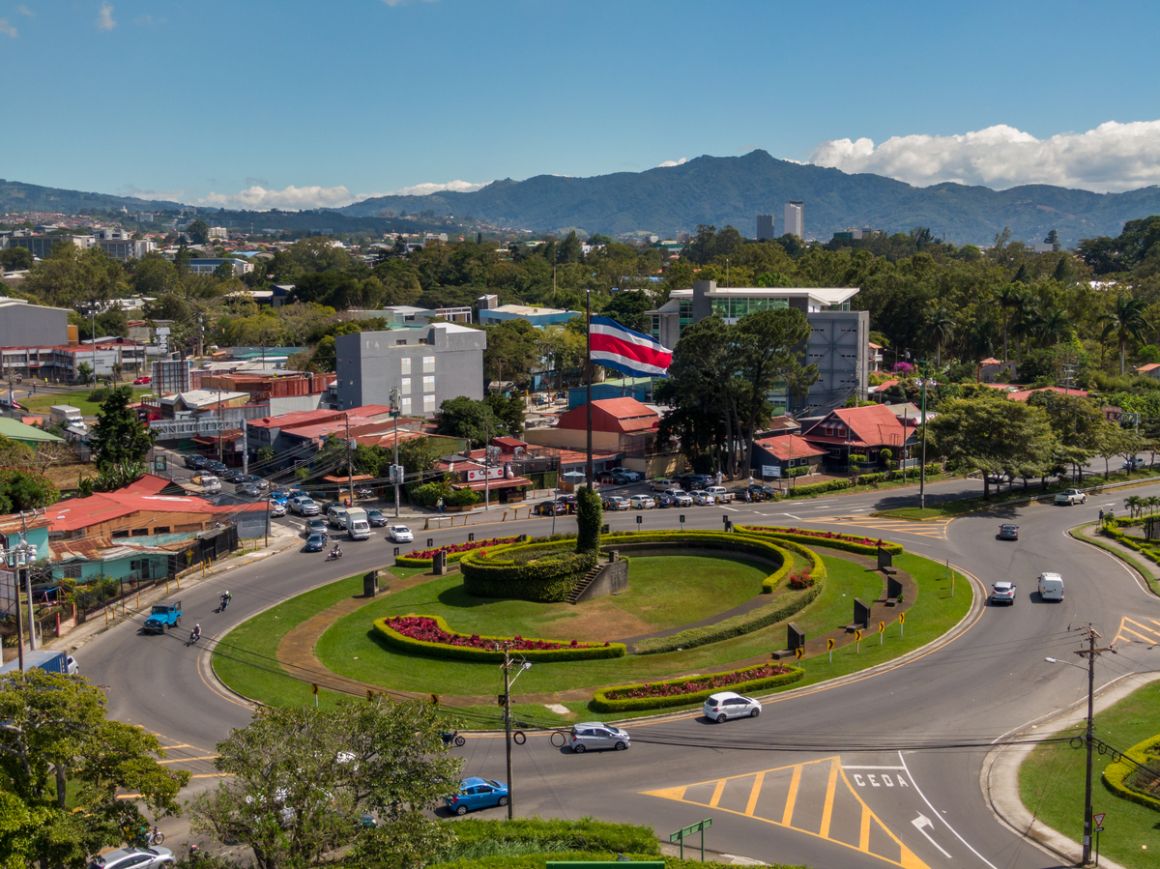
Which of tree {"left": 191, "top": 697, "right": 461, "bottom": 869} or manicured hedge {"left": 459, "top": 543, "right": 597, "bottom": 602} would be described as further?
manicured hedge {"left": 459, "top": 543, "right": 597, "bottom": 602}

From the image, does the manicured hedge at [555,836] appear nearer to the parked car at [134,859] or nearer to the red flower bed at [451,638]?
the parked car at [134,859]

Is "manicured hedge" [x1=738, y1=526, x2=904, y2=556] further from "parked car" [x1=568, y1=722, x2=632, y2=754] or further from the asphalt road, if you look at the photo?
"parked car" [x1=568, y1=722, x2=632, y2=754]

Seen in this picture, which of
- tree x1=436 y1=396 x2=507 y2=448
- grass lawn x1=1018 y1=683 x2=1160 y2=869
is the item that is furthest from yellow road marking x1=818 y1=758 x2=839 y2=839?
tree x1=436 y1=396 x2=507 y2=448

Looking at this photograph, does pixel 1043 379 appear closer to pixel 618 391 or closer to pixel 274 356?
pixel 618 391

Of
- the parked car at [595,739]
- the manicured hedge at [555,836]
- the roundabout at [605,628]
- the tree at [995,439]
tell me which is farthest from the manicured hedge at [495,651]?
the tree at [995,439]

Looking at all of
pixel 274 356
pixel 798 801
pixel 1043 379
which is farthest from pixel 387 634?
pixel 274 356
